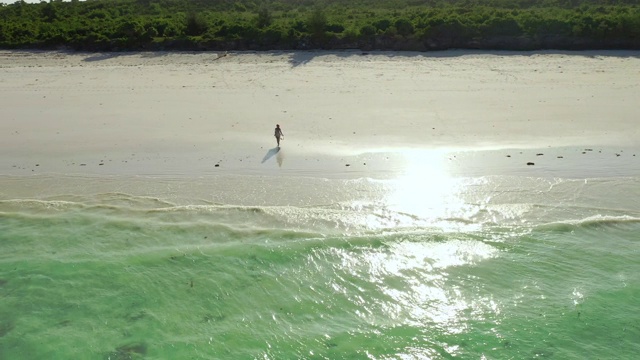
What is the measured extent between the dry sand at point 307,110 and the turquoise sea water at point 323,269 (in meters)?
1.04

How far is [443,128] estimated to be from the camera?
481 inches

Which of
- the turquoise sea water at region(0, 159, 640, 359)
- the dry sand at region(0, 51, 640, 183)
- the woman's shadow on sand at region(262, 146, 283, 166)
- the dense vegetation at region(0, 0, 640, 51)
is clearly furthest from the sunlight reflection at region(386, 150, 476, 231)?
the dense vegetation at region(0, 0, 640, 51)

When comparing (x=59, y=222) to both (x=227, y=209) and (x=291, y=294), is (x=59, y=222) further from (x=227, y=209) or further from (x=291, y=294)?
(x=291, y=294)

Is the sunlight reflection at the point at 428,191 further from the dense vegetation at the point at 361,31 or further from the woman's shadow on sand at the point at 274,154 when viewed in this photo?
the dense vegetation at the point at 361,31

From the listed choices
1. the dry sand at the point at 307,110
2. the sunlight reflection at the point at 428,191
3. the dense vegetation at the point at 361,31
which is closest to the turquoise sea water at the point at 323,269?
the sunlight reflection at the point at 428,191

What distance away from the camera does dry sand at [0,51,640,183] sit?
1091cm

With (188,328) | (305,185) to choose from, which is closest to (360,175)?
(305,185)

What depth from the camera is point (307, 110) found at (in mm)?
13547

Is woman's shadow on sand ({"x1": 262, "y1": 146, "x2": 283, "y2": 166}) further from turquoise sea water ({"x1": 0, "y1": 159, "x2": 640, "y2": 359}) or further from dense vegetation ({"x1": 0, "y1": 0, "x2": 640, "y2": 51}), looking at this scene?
A: dense vegetation ({"x1": 0, "y1": 0, "x2": 640, "y2": 51})

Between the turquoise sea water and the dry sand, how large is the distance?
104cm

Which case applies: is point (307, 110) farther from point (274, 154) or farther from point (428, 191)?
point (428, 191)

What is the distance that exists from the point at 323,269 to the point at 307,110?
6.66 metres

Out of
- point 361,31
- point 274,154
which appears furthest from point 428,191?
point 361,31

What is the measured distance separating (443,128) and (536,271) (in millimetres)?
5338
